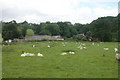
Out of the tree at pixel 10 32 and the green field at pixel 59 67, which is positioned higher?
the tree at pixel 10 32

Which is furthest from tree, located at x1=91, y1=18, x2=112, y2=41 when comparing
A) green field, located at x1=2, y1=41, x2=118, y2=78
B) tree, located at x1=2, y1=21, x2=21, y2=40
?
green field, located at x1=2, y1=41, x2=118, y2=78

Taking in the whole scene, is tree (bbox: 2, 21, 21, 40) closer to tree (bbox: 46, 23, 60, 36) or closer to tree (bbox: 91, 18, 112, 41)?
tree (bbox: 46, 23, 60, 36)

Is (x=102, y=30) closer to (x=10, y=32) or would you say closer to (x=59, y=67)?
(x=10, y=32)

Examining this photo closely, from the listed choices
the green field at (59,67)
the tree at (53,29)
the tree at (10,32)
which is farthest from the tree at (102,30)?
the green field at (59,67)

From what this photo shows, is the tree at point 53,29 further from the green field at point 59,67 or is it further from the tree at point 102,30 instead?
the green field at point 59,67

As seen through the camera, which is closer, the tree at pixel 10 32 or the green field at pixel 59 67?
the green field at pixel 59 67

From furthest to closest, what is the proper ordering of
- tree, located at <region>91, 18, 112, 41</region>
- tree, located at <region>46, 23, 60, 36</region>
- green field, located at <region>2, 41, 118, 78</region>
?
tree, located at <region>46, 23, 60, 36</region> → tree, located at <region>91, 18, 112, 41</region> → green field, located at <region>2, 41, 118, 78</region>

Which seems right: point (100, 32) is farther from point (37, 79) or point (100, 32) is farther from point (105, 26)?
point (37, 79)

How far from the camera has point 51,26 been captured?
98250mm

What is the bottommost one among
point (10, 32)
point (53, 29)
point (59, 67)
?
point (59, 67)

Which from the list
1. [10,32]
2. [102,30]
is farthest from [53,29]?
[102,30]

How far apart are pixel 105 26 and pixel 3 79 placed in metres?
56.4

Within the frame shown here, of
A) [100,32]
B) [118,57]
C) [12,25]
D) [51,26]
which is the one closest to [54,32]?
[51,26]

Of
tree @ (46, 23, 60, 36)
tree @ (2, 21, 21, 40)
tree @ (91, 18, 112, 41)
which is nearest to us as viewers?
tree @ (91, 18, 112, 41)
